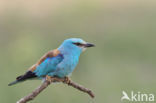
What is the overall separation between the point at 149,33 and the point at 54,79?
6.02 m

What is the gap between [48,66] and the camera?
3.44 meters

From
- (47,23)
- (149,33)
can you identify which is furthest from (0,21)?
(149,33)

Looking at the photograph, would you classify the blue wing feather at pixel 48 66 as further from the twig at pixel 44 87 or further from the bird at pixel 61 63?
the twig at pixel 44 87

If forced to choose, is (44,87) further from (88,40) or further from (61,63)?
(88,40)

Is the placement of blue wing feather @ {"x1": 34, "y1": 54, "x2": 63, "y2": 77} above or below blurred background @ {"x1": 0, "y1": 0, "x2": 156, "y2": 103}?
above

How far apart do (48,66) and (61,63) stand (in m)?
0.08

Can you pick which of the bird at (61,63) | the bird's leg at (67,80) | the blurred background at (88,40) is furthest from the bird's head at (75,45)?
the blurred background at (88,40)

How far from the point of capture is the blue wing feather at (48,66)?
3.36 m

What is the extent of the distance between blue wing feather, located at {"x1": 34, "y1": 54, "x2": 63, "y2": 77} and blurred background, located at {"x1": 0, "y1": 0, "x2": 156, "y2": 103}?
51.2 inches

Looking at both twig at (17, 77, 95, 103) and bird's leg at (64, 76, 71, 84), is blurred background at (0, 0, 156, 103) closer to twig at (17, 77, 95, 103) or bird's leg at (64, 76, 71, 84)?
bird's leg at (64, 76, 71, 84)

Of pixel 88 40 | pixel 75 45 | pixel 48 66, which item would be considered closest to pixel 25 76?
pixel 48 66

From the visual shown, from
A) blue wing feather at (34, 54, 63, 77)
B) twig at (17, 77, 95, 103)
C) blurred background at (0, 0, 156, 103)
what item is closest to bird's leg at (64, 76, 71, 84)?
twig at (17, 77, 95, 103)

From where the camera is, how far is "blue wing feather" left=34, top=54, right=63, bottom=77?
132 inches

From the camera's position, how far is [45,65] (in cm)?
340
